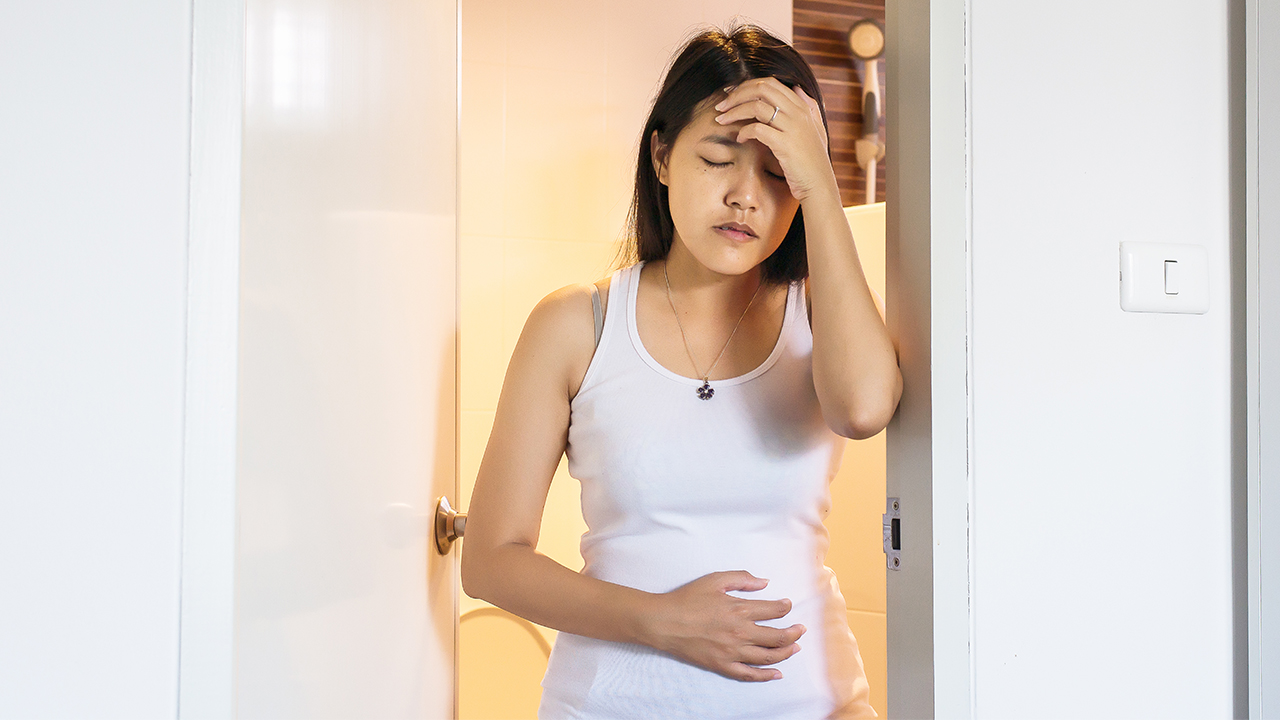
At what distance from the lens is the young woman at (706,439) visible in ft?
3.02

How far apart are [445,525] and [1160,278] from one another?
2.86 ft

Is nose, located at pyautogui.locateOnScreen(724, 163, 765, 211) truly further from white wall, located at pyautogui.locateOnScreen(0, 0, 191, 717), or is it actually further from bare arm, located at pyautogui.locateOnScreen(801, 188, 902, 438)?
white wall, located at pyautogui.locateOnScreen(0, 0, 191, 717)

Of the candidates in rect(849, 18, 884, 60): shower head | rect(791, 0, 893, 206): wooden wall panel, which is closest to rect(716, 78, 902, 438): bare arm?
rect(791, 0, 893, 206): wooden wall panel

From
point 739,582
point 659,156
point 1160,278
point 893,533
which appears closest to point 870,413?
point 893,533

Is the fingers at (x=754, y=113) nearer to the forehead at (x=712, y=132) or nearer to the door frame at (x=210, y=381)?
the forehead at (x=712, y=132)

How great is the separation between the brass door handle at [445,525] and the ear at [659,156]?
1.65ft

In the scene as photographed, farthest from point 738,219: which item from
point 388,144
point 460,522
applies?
point 460,522

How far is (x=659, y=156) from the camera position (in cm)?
113

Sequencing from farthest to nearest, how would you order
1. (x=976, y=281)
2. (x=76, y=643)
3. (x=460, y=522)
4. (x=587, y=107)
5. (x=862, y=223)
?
(x=587, y=107) → (x=862, y=223) → (x=460, y=522) → (x=976, y=281) → (x=76, y=643)

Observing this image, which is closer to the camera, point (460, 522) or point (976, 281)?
point (976, 281)

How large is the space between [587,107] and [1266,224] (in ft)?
4.66

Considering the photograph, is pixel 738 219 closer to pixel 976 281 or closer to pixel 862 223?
pixel 976 281

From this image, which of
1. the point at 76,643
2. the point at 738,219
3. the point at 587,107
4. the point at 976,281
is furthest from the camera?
the point at 587,107

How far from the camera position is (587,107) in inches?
80.1
